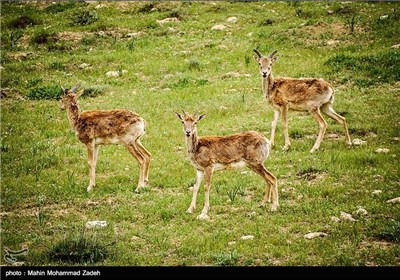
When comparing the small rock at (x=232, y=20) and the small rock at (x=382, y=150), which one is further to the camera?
the small rock at (x=232, y=20)

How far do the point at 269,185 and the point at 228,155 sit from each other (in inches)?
44.3

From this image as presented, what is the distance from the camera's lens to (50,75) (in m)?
24.1

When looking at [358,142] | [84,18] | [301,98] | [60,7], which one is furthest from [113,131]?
[60,7]

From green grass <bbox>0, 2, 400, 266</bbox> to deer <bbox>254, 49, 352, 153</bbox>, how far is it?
0.57 metres

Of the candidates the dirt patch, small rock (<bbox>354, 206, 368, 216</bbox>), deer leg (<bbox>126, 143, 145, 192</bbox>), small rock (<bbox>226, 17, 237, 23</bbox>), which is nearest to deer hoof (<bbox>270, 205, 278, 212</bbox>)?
small rock (<bbox>354, 206, 368, 216</bbox>)

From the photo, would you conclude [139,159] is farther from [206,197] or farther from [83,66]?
[83,66]

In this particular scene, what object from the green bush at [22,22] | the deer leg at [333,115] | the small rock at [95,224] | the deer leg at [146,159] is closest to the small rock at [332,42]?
the deer leg at [333,115]

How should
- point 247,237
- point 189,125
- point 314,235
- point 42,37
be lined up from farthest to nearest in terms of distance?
point 42,37
point 189,125
point 247,237
point 314,235

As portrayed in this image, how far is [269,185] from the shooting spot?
14.4 metres

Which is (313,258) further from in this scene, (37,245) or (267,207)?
(37,245)

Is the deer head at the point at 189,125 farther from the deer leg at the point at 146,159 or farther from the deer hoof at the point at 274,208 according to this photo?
the deer hoof at the point at 274,208

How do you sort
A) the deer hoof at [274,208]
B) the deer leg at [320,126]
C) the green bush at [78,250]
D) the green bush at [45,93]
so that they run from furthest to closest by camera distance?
the green bush at [45,93] → the deer leg at [320,126] → the deer hoof at [274,208] → the green bush at [78,250]

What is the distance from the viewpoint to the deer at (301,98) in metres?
17.9
